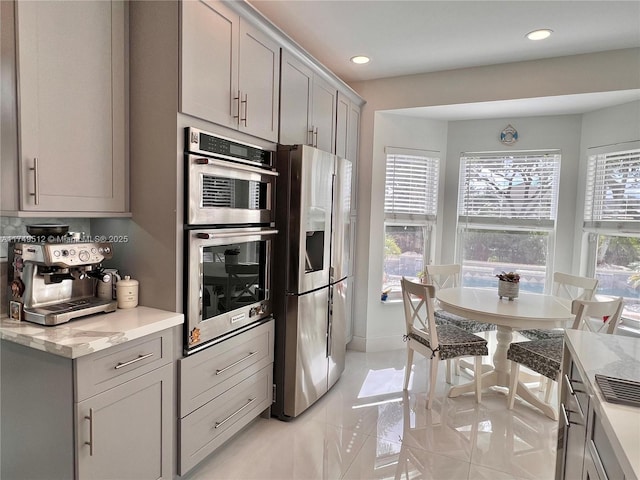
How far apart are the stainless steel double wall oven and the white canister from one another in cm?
29

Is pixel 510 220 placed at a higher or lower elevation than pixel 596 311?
higher

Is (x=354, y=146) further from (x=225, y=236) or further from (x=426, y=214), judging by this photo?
(x=225, y=236)

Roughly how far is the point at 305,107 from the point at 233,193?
1080 mm

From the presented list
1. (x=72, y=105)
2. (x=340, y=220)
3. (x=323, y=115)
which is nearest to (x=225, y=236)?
(x=72, y=105)

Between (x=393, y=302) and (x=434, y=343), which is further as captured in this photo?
(x=393, y=302)

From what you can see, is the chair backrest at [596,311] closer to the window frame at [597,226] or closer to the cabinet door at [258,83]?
the window frame at [597,226]

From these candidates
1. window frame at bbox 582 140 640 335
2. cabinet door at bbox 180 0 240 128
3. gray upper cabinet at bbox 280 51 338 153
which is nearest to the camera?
cabinet door at bbox 180 0 240 128

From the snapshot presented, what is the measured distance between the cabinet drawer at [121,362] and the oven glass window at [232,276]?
0.97 ft

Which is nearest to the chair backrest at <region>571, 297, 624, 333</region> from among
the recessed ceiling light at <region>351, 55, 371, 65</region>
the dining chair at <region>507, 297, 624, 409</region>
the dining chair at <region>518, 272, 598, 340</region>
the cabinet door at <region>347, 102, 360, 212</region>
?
the dining chair at <region>507, 297, 624, 409</region>

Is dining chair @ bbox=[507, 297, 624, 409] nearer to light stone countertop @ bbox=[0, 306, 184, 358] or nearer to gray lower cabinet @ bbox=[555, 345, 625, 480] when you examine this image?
gray lower cabinet @ bbox=[555, 345, 625, 480]

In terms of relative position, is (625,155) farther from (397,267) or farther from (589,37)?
(397,267)

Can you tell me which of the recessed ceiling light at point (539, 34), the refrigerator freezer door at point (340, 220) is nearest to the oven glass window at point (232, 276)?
the refrigerator freezer door at point (340, 220)

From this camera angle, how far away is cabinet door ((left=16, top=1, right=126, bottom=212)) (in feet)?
5.22

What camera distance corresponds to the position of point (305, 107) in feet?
9.59
